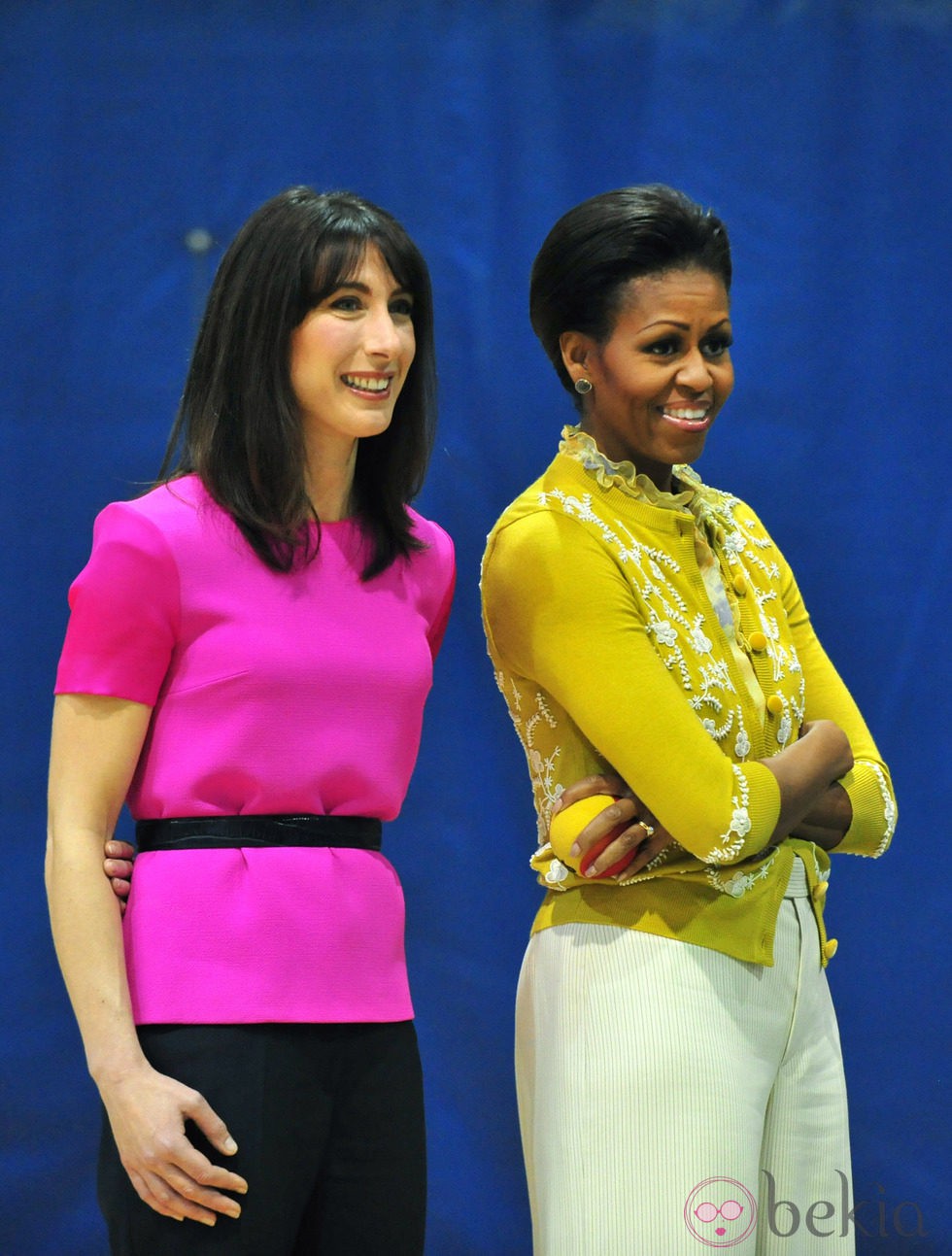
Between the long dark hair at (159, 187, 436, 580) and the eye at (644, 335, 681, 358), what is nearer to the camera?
the long dark hair at (159, 187, 436, 580)

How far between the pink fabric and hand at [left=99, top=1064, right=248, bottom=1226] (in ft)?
0.24

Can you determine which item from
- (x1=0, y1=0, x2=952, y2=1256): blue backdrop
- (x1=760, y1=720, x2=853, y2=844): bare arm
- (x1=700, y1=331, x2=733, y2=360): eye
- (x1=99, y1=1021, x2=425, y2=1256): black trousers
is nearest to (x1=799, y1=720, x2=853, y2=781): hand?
(x1=760, y1=720, x2=853, y2=844): bare arm

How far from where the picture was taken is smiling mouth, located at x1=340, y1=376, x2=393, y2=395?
1755mm

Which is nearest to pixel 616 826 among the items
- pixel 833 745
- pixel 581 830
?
pixel 581 830

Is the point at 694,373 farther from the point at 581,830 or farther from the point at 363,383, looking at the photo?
the point at 581,830

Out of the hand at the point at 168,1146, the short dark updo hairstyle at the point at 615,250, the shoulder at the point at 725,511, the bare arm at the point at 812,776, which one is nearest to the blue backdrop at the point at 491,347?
the shoulder at the point at 725,511

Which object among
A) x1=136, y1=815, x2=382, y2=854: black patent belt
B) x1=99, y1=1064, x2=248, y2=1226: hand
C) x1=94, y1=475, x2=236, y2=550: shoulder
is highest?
x1=94, y1=475, x2=236, y2=550: shoulder

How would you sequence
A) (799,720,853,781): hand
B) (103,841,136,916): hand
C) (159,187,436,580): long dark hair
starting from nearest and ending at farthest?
(103,841,136,916): hand < (159,187,436,580): long dark hair < (799,720,853,781): hand

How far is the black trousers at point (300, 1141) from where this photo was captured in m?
1.52

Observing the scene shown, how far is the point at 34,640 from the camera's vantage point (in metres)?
2.72

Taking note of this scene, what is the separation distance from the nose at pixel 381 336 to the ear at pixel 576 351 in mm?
270

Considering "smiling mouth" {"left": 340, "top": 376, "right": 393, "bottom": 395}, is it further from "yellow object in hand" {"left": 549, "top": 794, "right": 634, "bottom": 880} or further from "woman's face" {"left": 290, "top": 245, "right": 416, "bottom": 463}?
"yellow object in hand" {"left": 549, "top": 794, "right": 634, "bottom": 880}

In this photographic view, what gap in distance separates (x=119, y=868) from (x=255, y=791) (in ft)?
0.52

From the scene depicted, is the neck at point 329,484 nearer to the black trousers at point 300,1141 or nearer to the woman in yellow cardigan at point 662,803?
the woman in yellow cardigan at point 662,803
